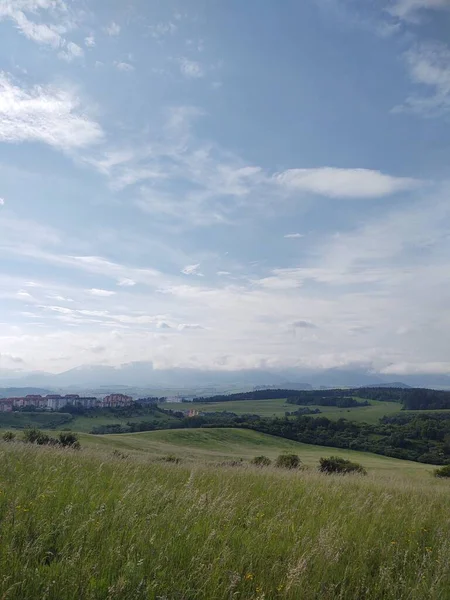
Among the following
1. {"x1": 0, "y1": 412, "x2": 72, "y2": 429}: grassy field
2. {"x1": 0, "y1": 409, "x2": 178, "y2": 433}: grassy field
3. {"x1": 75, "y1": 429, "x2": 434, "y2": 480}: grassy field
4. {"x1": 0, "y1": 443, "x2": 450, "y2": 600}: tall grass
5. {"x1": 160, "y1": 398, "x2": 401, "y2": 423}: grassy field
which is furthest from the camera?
{"x1": 160, "y1": 398, "x2": 401, "y2": 423}: grassy field

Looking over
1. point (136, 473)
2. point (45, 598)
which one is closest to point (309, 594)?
point (45, 598)

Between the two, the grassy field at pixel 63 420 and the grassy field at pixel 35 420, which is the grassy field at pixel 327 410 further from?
the grassy field at pixel 35 420

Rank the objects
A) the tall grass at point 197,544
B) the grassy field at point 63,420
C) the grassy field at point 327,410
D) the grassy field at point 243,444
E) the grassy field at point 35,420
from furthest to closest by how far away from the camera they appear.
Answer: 1. the grassy field at point 327,410
2. the grassy field at point 63,420
3. the grassy field at point 35,420
4. the grassy field at point 243,444
5. the tall grass at point 197,544

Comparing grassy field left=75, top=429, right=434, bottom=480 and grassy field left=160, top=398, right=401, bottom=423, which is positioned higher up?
grassy field left=75, top=429, right=434, bottom=480

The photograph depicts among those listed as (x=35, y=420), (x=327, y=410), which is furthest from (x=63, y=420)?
(x=327, y=410)

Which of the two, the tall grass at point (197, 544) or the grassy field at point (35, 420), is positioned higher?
Result: the tall grass at point (197, 544)

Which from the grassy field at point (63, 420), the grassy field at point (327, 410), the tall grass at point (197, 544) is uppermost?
the tall grass at point (197, 544)

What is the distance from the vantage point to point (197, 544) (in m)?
4.94

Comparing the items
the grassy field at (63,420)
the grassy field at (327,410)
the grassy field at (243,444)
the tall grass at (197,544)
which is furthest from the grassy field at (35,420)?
the tall grass at (197,544)

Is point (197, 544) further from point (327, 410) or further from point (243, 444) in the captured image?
point (327, 410)

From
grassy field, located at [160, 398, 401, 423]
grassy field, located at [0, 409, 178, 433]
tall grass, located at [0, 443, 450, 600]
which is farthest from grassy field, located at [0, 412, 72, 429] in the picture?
tall grass, located at [0, 443, 450, 600]

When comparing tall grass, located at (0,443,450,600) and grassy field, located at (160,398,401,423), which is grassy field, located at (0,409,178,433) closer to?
grassy field, located at (160,398,401,423)

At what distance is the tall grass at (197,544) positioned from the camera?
3.97 meters

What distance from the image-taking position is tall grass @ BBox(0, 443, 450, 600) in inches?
156
